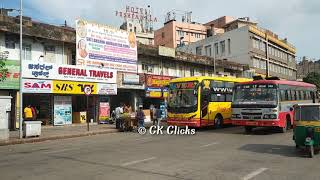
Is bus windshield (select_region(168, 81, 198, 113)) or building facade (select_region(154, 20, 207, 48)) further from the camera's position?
building facade (select_region(154, 20, 207, 48))

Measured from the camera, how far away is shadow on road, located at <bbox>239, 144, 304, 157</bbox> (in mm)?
13539

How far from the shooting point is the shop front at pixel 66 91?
Answer: 88.3 feet

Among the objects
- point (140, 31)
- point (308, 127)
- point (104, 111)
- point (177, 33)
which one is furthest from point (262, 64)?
point (308, 127)

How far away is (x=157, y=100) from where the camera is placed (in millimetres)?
39812

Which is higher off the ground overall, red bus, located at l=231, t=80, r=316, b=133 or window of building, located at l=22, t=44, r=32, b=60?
window of building, located at l=22, t=44, r=32, b=60

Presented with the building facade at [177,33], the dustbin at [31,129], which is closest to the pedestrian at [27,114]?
the dustbin at [31,129]

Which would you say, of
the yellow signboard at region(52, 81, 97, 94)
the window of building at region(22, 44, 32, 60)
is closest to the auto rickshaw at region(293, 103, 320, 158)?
the yellow signboard at region(52, 81, 97, 94)

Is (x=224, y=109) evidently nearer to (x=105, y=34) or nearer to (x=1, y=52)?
(x=105, y=34)

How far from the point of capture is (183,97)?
2373 cm

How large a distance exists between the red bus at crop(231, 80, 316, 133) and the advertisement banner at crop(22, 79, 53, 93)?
13.1m

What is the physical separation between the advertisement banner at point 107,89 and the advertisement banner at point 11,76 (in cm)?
739

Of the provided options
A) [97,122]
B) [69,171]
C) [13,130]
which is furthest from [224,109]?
[69,171]

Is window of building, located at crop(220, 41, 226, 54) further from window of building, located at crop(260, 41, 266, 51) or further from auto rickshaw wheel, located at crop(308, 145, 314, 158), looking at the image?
auto rickshaw wheel, located at crop(308, 145, 314, 158)

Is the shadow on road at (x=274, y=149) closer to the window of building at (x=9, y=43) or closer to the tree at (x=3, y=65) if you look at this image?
the tree at (x=3, y=65)
